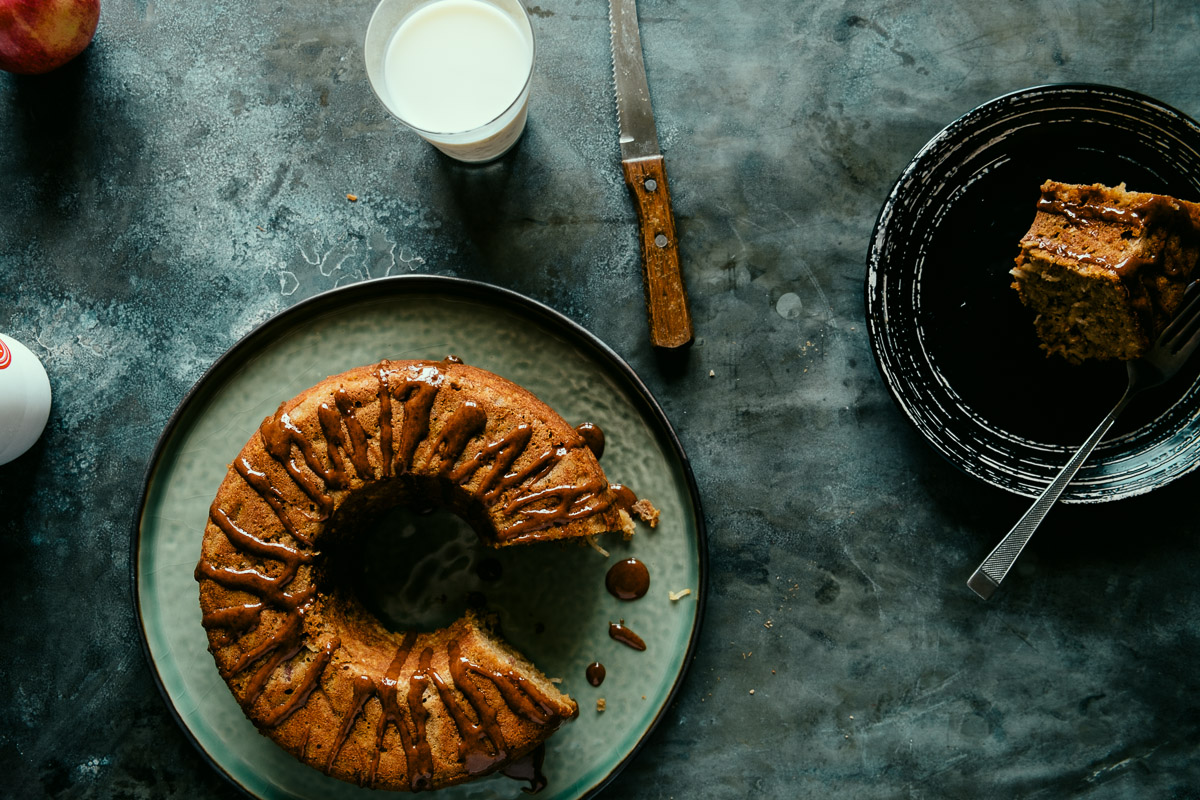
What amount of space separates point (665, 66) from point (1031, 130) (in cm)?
158

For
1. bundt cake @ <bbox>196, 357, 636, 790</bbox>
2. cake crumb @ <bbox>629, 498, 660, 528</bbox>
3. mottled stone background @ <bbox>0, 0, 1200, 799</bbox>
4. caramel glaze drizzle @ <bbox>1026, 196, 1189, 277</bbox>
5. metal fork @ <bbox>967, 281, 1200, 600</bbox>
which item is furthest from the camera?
mottled stone background @ <bbox>0, 0, 1200, 799</bbox>

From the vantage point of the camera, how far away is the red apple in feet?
9.36

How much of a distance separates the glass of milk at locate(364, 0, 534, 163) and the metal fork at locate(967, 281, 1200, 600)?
2654mm

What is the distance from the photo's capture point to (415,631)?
3.03 m

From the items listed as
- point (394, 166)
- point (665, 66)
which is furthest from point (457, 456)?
point (665, 66)

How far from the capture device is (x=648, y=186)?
3000mm

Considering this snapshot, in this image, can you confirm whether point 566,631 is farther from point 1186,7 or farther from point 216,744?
point 1186,7

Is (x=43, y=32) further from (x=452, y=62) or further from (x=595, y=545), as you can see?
(x=595, y=545)

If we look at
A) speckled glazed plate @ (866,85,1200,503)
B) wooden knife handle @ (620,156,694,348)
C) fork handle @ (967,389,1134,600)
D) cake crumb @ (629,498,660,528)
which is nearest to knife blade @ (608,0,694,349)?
wooden knife handle @ (620,156,694,348)

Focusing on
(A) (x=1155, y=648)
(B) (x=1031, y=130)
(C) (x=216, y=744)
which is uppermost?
(B) (x=1031, y=130)

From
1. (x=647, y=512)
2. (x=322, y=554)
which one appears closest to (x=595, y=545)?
(x=647, y=512)

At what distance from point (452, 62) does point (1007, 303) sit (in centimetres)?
253

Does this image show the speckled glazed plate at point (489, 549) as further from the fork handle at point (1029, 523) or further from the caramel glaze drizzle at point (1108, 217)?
the caramel glaze drizzle at point (1108, 217)

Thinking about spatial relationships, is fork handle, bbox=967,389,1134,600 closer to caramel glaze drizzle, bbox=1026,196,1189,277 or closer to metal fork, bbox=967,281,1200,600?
metal fork, bbox=967,281,1200,600
